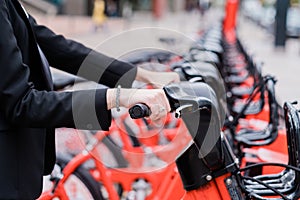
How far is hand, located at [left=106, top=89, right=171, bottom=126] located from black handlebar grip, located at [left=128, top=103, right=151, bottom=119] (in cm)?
1

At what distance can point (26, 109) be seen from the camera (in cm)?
161

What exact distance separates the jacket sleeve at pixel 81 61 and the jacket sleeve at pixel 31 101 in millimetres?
538

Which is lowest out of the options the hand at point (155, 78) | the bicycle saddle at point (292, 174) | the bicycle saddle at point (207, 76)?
the bicycle saddle at point (292, 174)

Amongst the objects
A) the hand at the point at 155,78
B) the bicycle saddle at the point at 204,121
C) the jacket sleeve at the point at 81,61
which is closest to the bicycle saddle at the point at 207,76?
the hand at the point at 155,78

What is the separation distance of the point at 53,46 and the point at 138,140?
1532 millimetres

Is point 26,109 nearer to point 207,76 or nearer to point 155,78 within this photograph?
point 155,78

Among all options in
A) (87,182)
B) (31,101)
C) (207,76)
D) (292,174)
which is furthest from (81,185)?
(31,101)

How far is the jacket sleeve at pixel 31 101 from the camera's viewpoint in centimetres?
160

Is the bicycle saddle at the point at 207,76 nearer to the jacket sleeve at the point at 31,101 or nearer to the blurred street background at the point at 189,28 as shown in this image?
the blurred street background at the point at 189,28

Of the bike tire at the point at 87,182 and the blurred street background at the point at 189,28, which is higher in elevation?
the bike tire at the point at 87,182

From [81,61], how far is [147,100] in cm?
73

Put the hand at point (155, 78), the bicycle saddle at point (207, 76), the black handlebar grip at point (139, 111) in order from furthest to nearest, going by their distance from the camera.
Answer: the bicycle saddle at point (207, 76) < the hand at point (155, 78) < the black handlebar grip at point (139, 111)

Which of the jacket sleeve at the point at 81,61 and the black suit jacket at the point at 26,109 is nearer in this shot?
the black suit jacket at the point at 26,109

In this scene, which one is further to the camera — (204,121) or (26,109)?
(204,121)
